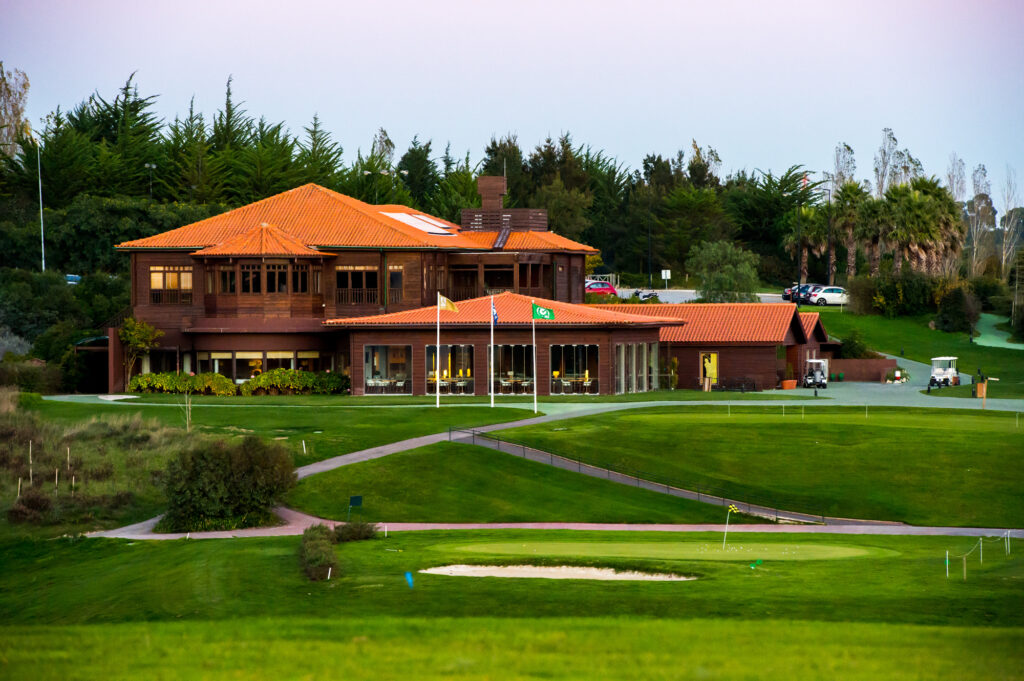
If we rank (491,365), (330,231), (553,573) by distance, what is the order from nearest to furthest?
(553,573), (491,365), (330,231)

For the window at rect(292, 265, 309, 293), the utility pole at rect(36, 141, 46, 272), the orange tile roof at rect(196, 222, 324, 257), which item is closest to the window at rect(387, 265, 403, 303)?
the orange tile roof at rect(196, 222, 324, 257)

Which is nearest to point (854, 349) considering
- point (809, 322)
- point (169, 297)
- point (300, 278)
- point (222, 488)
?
point (809, 322)

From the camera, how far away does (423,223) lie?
7531cm

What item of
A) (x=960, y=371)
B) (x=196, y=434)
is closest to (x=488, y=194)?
(x=960, y=371)

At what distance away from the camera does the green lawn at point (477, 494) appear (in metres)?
34.1

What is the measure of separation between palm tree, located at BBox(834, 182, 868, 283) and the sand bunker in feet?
252

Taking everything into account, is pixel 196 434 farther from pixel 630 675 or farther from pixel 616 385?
pixel 630 675

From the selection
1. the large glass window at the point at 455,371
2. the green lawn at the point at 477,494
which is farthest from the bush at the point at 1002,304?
the green lawn at the point at 477,494

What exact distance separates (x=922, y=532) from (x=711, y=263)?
56.2m

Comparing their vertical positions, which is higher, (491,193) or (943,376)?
(491,193)

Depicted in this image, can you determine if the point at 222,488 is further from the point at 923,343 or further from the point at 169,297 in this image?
the point at 923,343

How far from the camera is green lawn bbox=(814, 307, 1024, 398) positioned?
2980 inches

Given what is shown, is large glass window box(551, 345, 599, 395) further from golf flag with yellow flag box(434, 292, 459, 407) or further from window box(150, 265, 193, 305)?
window box(150, 265, 193, 305)

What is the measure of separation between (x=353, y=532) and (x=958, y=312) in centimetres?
6597
